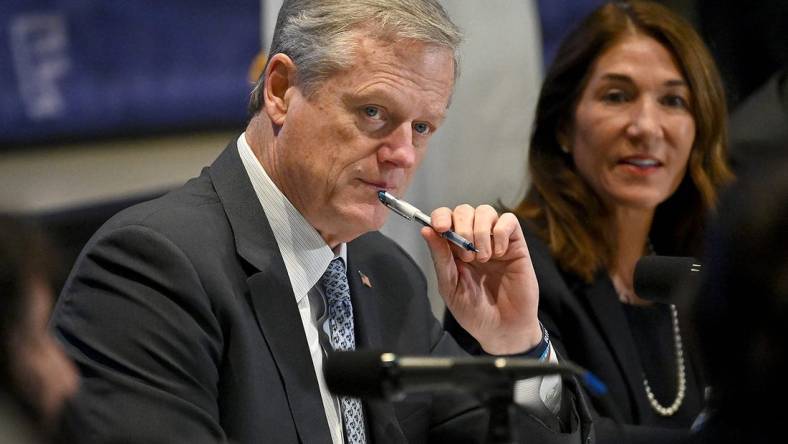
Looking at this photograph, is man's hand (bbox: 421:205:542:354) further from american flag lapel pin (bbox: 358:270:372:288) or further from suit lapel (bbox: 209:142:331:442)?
suit lapel (bbox: 209:142:331:442)

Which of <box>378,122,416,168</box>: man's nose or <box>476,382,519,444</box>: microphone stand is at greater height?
<box>378,122,416,168</box>: man's nose

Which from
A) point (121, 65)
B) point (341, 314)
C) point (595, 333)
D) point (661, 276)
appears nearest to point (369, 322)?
point (341, 314)

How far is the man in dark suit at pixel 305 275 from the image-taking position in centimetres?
205

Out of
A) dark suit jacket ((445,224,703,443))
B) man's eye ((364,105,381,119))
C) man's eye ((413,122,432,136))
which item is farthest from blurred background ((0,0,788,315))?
man's eye ((364,105,381,119))

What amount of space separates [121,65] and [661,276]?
9.46 feet

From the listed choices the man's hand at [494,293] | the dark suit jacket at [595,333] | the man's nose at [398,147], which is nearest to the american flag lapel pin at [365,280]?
the man's hand at [494,293]

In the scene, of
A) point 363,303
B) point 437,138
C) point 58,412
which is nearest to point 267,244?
point 363,303

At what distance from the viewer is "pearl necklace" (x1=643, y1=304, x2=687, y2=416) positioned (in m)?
3.07

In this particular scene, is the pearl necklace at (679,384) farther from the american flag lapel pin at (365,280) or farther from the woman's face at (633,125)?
the american flag lapel pin at (365,280)

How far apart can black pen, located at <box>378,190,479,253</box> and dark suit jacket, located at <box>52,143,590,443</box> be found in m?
0.23

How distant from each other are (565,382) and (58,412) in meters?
1.38

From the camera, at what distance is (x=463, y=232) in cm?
241

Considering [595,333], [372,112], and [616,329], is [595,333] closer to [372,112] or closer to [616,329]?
[616,329]

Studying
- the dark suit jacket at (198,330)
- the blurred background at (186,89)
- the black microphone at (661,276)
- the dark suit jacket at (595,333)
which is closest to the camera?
the dark suit jacket at (198,330)
